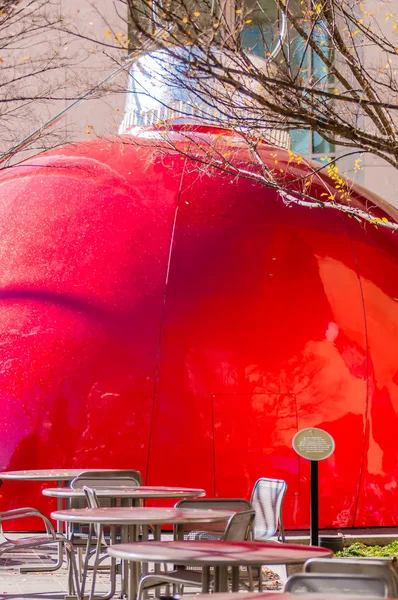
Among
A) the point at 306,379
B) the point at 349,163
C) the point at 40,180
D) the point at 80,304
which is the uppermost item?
the point at 349,163

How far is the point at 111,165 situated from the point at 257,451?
374 cm

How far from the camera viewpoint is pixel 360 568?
381cm

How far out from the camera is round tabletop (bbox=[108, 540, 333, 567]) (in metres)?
4.17

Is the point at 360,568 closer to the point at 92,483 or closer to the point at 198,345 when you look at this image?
the point at 92,483

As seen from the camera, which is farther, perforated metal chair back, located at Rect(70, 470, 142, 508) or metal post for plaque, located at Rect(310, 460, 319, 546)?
metal post for plaque, located at Rect(310, 460, 319, 546)

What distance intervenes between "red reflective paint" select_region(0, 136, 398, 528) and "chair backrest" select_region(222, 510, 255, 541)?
15.2 ft

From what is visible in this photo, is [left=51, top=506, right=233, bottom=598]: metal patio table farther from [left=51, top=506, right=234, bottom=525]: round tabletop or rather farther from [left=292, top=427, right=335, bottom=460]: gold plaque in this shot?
[left=292, top=427, right=335, bottom=460]: gold plaque

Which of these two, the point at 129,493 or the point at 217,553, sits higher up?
the point at 129,493

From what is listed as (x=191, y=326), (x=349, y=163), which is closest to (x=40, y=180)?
(x=191, y=326)

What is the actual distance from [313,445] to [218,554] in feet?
13.5

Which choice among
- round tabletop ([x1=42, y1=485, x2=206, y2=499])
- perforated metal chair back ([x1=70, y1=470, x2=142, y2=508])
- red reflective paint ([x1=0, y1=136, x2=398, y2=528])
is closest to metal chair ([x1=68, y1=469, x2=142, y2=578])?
perforated metal chair back ([x1=70, y1=470, x2=142, y2=508])

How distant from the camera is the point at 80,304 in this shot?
10430 mm

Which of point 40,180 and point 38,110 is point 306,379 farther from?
point 38,110

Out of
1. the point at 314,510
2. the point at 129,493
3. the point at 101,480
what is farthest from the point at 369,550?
the point at 129,493
